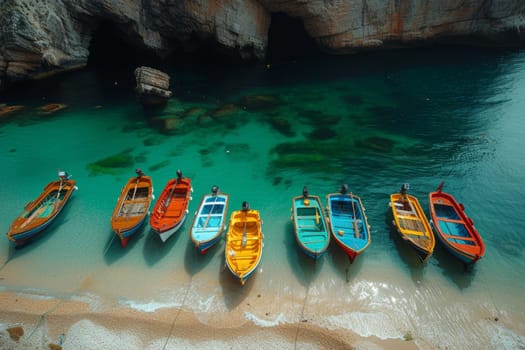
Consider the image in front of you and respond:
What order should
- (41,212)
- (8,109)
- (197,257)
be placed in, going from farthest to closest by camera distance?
(8,109), (41,212), (197,257)

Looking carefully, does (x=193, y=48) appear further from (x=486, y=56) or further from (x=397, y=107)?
(x=486, y=56)

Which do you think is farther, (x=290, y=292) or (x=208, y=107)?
(x=208, y=107)

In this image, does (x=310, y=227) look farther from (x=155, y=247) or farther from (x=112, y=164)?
(x=112, y=164)

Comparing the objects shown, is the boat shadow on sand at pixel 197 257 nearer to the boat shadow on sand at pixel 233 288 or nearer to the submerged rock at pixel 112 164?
the boat shadow on sand at pixel 233 288

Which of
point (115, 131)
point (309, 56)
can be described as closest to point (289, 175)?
point (115, 131)

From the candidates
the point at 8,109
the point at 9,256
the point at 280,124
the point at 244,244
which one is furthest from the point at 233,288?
the point at 8,109

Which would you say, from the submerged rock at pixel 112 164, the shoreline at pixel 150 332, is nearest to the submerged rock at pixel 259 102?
the submerged rock at pixel 112 164

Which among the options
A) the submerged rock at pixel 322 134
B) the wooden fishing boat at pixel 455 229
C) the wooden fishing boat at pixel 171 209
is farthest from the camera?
the submerged rock at pixel 322 134
